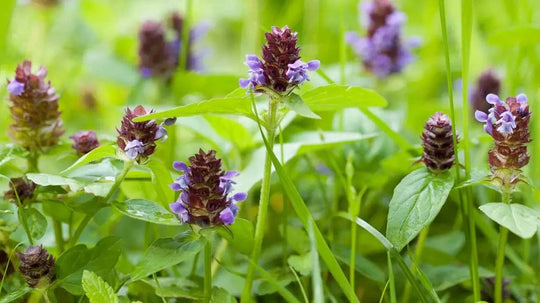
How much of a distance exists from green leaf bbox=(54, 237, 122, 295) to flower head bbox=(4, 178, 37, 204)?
0.14 meters

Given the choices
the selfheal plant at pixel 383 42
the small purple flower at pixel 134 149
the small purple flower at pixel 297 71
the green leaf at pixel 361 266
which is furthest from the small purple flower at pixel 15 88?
the selfheal plant at pixel 383 42

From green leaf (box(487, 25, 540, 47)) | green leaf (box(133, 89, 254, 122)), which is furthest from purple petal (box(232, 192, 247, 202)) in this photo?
green leaf (box(487, 25, 540, 47))

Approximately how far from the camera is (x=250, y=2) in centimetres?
219

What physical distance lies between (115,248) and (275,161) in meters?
0.29

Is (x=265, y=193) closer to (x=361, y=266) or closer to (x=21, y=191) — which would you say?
(x=361, y=266)

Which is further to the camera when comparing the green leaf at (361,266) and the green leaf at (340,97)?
the green leaf at (361,266)

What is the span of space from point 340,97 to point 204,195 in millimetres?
261

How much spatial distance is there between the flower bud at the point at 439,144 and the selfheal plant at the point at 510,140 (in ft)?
0.23

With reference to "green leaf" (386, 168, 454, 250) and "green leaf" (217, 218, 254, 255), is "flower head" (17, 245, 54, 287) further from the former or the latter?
"green leaf" (386, 168, 454, 250)

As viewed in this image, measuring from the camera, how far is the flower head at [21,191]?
1.10 metres

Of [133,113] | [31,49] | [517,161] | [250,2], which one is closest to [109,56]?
[31,49]

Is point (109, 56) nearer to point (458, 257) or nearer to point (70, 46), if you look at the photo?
point (70, 46)

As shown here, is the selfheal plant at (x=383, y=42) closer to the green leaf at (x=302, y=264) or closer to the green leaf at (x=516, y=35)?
the green leaf at (x=516, y=35)

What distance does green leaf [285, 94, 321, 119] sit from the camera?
944 millimetres
